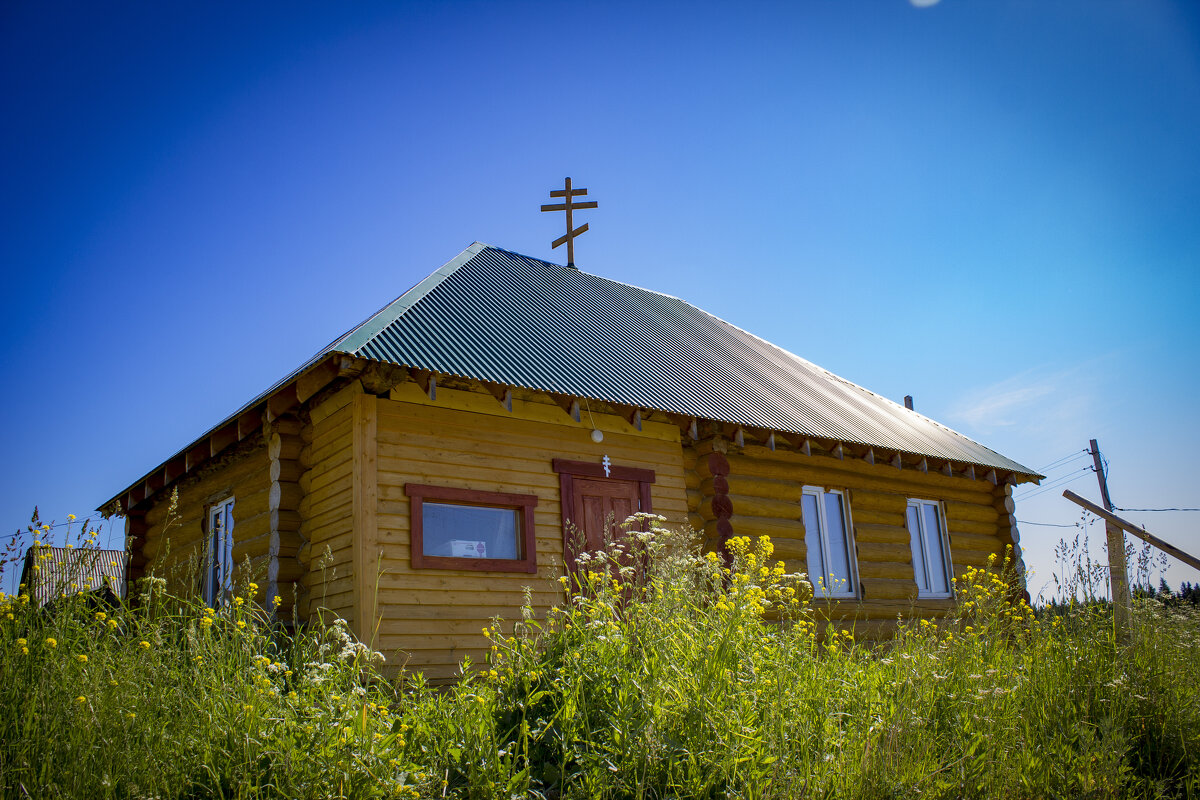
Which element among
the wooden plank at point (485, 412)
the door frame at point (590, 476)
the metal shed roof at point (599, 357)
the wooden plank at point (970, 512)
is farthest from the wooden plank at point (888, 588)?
the wooden plank at point (485, 412)

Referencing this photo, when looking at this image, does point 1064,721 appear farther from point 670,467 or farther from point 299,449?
point 299,449

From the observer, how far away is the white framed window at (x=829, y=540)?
41.1ft

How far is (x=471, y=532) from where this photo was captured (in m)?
9.34

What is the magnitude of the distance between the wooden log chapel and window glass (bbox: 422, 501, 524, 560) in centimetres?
2

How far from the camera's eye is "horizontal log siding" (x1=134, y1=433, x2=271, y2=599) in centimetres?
1064

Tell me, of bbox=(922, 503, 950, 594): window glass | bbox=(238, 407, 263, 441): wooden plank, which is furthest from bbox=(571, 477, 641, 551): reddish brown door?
bbox=(922, 503, 950, 594): window glass

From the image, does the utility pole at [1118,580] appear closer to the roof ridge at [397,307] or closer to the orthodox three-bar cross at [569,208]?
the roof ridge at [397,307]

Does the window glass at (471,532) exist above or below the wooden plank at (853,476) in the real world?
below

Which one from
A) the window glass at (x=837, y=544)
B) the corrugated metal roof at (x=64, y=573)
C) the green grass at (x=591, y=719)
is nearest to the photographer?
the green grass at (x=591, y=719)

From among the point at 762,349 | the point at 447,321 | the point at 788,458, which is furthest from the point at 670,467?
the point at 762,349

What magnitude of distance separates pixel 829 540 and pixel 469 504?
588 centimetres

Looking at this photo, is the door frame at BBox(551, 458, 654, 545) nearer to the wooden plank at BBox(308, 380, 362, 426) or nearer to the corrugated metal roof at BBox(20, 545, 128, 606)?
the wooden plank at BBox(308, 380, 362, 426)

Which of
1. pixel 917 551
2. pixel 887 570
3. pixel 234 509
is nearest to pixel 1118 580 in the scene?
pixel 887 570

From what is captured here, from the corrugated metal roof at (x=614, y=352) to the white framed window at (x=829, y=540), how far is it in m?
1.15
